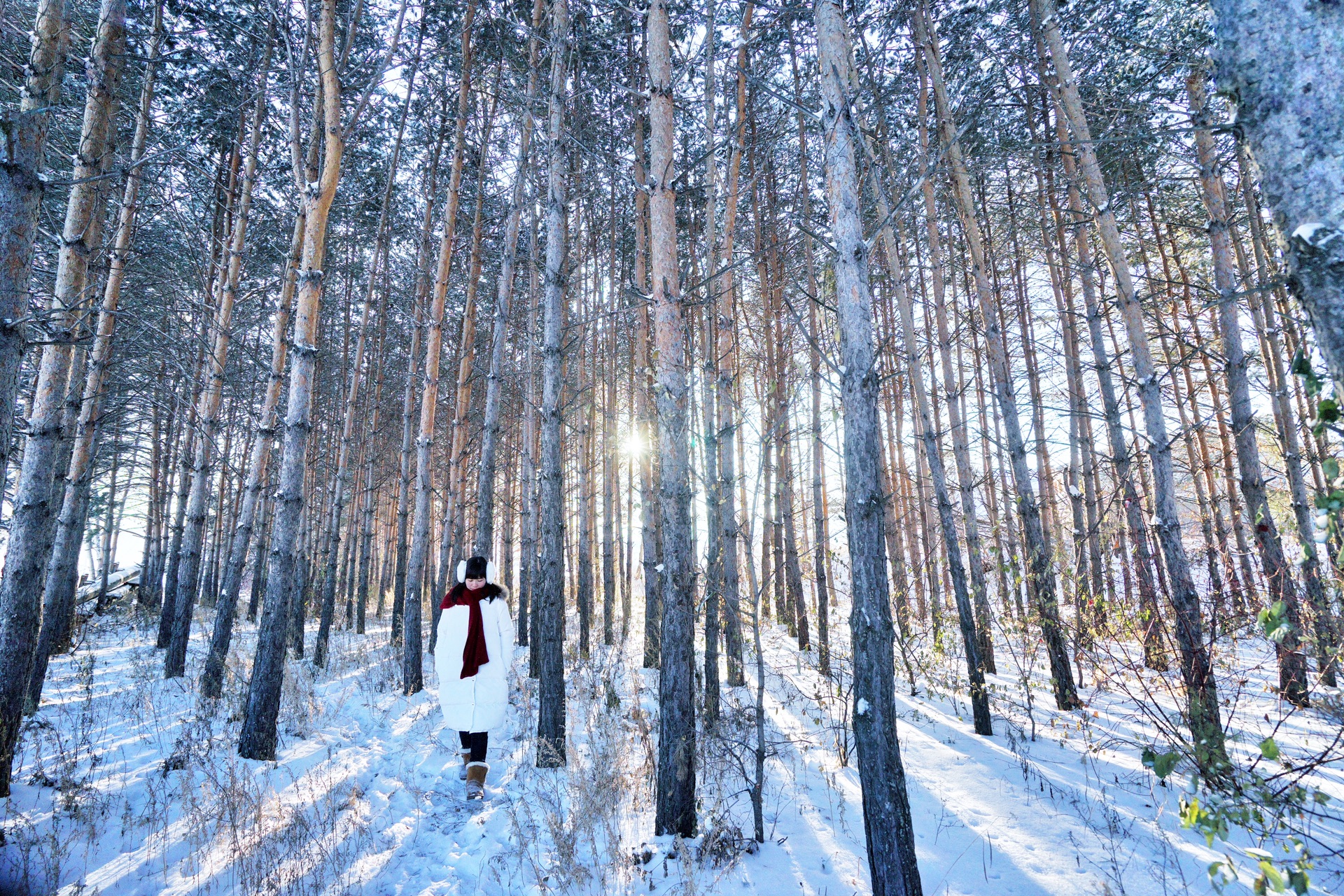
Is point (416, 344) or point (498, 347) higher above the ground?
point (416, 344)

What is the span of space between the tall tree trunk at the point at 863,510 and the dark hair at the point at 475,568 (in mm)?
3190

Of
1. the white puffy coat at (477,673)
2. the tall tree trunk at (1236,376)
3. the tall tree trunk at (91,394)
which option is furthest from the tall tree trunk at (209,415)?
the tall tree trunk at (1236,376)

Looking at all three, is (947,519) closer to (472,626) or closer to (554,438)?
(554,438)

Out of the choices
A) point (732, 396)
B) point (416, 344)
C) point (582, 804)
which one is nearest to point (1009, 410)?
point (732, 396)

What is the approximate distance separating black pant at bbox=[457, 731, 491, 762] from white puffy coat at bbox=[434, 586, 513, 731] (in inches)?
1.7

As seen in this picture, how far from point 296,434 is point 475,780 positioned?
349 cm

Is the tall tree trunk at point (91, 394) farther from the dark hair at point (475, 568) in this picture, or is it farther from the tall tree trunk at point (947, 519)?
the tall tree trunk at point (947, 519)

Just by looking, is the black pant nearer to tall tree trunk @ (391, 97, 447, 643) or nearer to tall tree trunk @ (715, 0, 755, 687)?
tall tree trunk @ (715, 0, 755, 687)

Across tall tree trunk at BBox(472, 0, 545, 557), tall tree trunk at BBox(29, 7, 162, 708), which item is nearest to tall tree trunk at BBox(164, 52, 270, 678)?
tall tree trunk at BBox(29, 7, 162, 708)

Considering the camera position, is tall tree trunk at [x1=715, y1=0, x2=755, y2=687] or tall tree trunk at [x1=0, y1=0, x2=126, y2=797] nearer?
tall tree trunk at [x1=0, y1=0, x2=126, y2=797]

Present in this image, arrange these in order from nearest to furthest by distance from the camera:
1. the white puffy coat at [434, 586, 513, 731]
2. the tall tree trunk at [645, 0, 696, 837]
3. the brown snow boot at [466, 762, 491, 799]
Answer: the tall tree trunk at [645, 0, 696, 837] → the brown snow boot at [466, 762, 491, 799] → the white puffy coat at [434, 586, 513, 731]

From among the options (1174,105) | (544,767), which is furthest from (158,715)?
(1174,105)

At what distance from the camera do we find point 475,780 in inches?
178

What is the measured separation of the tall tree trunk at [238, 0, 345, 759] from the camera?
5.07m
